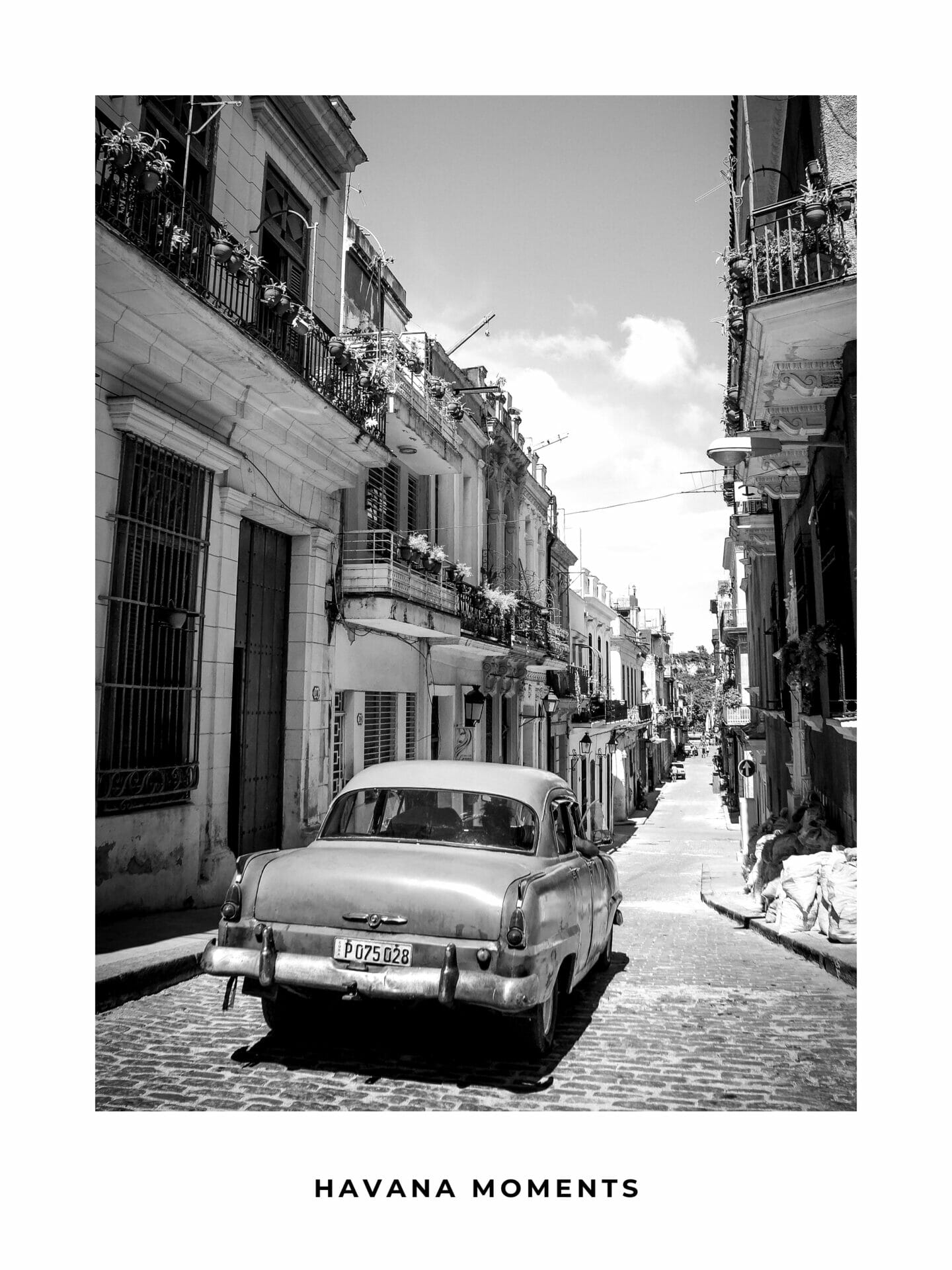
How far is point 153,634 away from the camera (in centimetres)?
658

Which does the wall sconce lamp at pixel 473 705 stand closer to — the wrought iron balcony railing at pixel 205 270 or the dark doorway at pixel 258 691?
the dark doorway at pixel 258 691

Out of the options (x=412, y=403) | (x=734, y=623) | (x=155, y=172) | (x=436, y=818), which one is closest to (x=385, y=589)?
(x=412, y=403)

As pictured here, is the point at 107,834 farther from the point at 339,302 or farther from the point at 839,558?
the point at 339,302

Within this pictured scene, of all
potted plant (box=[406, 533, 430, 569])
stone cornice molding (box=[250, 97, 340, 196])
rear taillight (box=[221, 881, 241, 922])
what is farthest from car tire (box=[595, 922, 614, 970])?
stone cornice molding (box=[250, 97, 340, 196])

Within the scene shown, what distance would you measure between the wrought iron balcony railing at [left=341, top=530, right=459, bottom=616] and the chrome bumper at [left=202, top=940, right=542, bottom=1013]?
7.42 metres

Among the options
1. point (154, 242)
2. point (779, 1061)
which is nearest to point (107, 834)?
point (154, 242)

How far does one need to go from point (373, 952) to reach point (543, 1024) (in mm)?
912

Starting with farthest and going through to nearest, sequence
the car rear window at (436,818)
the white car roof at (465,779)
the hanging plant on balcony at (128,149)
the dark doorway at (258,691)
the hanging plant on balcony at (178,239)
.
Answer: the dark doorway at (258,691) < the hanging plant on balcony at (178,239) < the hanging plant on balcony at (128,149) < the white car roof at (465,779) < the car rear window at (436,818)

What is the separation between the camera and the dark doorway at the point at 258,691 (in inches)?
360

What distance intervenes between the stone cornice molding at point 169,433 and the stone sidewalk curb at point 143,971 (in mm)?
3580

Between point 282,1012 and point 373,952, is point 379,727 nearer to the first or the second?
point 282,1012

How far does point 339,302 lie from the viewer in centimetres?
1118

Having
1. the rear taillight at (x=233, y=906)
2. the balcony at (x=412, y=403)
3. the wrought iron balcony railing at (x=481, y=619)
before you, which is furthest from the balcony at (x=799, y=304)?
the wrought iron balcony railing at (x=481, y=619)

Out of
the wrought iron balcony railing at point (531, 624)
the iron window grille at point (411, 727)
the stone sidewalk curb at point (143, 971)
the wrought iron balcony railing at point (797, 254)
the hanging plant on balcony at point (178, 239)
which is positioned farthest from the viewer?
the wrought iron balcony railing at point (531, 624)
